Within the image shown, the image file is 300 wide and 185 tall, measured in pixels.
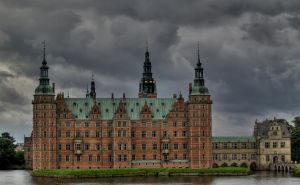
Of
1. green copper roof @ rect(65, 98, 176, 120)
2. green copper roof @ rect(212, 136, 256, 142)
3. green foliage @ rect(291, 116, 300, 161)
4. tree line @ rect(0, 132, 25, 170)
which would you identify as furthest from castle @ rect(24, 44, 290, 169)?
tree line @ rect(0, 132, 25, 170)

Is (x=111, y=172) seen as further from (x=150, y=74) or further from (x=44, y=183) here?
(x=150, y=74)

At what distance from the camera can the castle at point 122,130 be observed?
14388 cm

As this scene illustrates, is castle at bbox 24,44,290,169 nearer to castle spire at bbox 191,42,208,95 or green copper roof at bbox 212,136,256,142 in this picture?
castle spire at bbox 191,42,208,95

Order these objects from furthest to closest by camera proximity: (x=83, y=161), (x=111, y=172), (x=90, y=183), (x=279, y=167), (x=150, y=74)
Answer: (x=150, y=74) → (x=279, y=167) → (x=83, y=161) → (x=111, y=172) → (x=90, y=183)

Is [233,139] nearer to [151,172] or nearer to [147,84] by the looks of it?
[147,84]

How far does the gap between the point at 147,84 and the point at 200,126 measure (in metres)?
40.4

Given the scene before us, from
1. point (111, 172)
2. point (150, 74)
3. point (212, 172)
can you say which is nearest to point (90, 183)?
point (111, 172)

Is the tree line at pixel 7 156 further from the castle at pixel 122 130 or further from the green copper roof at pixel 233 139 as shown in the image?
the green copper roof at pixel 233 139

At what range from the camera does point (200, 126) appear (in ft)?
481

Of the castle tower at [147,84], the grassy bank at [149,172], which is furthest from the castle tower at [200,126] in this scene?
the castle tower at [147,84]

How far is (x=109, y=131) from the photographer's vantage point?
14762 cm

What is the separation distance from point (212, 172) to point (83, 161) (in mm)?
28047

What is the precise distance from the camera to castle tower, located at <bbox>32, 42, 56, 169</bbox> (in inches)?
5630

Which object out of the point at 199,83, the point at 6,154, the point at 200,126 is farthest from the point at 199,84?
the point at 6,154
